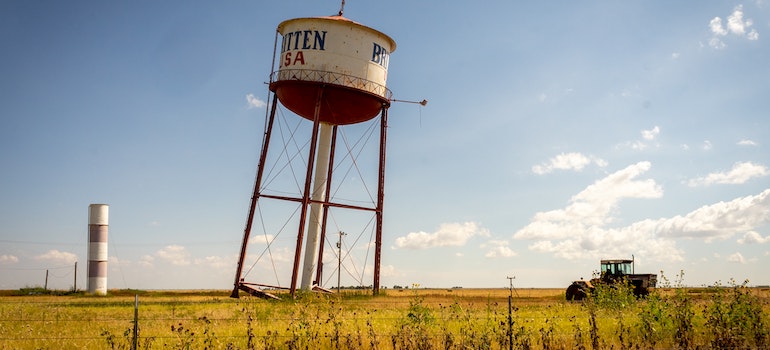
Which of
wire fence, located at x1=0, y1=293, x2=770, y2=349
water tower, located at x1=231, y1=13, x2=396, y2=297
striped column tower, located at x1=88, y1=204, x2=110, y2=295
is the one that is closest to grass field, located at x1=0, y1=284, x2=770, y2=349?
wire fence, located at x1=0, y1=293, x2=770, y2=349

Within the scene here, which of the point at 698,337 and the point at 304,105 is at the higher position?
the point at 304,105

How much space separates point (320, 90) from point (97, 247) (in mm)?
26208

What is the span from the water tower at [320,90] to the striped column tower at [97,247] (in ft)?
64.5

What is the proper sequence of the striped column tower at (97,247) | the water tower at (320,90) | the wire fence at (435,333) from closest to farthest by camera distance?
the wire fence at (435,333), the water tower at (320,90), the striped column tower at (97,247)

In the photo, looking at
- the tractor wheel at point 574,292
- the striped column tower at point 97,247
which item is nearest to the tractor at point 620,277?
the tractor wheel at point 574,292

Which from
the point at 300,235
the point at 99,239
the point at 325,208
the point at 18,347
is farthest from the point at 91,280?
the point at 18,347

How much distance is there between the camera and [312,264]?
37812 mm

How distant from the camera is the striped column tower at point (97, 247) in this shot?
5144 centimetres

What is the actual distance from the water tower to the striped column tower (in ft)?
64.5

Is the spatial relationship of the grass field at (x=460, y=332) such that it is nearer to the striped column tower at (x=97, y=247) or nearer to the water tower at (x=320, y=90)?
the water tower at (x=320, y=90)

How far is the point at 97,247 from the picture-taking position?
51.9m

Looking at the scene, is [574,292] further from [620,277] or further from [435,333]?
[435,333]

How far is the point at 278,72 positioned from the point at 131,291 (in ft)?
90.8

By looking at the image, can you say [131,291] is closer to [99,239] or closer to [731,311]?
[99,239]
